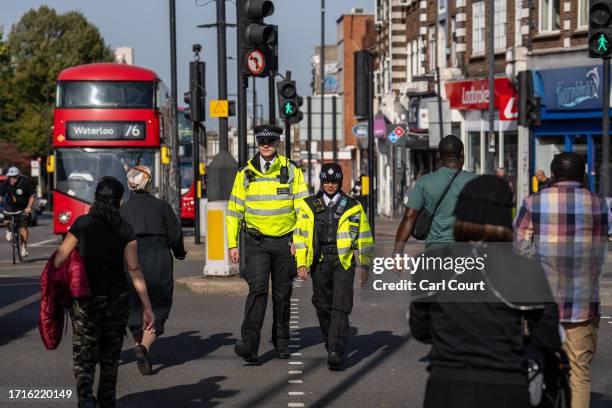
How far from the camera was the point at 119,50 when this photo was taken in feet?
577

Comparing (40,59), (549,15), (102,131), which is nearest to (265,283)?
(102,131)

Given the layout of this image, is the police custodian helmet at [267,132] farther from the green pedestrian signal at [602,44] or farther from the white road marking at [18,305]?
the green pedestrian signal at [602,44]

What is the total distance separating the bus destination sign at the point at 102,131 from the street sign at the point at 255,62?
13.3m

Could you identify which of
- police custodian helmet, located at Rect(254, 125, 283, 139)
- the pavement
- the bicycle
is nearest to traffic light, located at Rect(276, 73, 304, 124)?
the bicycle

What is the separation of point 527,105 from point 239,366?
14.6m

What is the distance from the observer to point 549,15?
112ft

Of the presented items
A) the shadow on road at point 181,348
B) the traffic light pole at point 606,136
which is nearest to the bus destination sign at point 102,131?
the traffic light pole at point 606,136

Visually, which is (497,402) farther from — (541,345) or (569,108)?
(569,108)

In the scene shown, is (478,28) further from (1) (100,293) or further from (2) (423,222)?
(1) (100,293)

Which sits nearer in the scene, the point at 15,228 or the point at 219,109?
the point at 219,109

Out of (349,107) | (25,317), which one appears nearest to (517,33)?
(25,317)

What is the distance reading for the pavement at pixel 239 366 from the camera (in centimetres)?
918

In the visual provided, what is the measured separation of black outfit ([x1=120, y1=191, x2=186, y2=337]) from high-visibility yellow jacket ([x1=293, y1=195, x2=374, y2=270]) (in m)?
1.03

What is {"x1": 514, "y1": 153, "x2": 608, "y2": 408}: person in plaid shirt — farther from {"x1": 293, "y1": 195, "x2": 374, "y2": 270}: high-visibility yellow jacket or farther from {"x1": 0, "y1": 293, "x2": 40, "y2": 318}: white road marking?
{"x1": 0, "y1": 293, "x2": 40, "y2": 318}: white road marking
